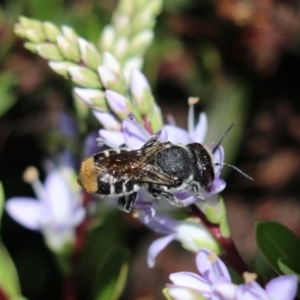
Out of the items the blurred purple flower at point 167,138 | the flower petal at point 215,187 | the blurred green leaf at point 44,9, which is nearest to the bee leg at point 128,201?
the blurred purple flower at point 167,138

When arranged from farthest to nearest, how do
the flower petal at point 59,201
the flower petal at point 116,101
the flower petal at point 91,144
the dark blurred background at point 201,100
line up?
the dark blurred background at point 201,100 < the flower petal at point 59,201 < the flower petal at point 91,144 < the flower petal at point 116,101

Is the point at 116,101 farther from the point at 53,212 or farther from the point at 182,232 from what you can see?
the point at 53,212

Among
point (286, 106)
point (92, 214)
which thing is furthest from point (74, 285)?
point (286, 106)

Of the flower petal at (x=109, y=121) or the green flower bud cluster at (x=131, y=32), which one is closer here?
the flower petal at (x=109, y=121)

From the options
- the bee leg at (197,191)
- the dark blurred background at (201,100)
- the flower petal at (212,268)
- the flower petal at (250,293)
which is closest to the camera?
the flower petal at (250,293)

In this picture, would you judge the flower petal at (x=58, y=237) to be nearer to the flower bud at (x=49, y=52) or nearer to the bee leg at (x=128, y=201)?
the bee leg at (x=128, y=201)

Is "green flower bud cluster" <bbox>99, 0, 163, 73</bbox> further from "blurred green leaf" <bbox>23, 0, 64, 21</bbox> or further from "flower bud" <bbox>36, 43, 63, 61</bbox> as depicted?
"blurred green leaf" <bbox>23, 0, 64, 21</bbox>

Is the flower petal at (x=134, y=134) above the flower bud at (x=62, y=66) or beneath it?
beneath

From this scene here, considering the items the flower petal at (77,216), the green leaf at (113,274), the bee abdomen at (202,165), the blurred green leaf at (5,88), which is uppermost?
the bee abdomen at (202,165)
